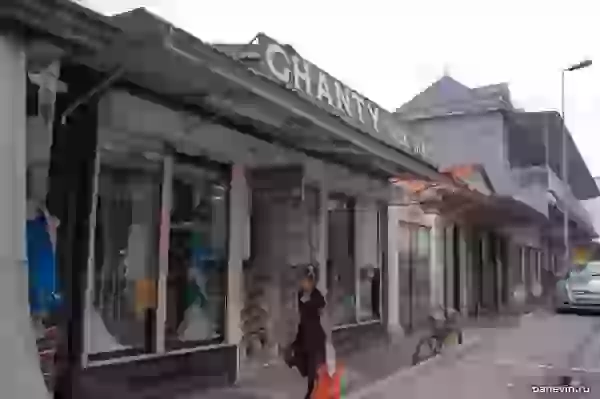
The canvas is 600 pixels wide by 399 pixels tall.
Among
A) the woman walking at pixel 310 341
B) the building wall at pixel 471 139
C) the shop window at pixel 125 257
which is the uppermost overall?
the building wall at pixel 471 139

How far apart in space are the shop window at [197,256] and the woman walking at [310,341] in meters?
1.72

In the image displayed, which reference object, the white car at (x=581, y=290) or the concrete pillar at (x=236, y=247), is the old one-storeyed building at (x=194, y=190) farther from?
the white car at (x=581, y=290)

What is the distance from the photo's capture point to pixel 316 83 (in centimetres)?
1052

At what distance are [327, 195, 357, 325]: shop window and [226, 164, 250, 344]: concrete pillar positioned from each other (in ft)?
11.2

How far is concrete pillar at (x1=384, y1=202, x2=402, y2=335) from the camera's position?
17.7 m

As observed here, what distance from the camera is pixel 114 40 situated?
19.7 feet

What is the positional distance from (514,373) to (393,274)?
19.2 feet

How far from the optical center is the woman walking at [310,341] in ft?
30.0

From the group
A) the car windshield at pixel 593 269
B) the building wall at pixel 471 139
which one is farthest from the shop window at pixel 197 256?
the building wall at pixel 471 139

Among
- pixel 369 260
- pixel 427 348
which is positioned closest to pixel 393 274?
pixel 369 260

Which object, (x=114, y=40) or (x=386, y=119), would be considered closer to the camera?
(x=114, y=40)

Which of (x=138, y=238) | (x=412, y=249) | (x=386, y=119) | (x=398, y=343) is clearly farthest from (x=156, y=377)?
(x=412, y=249)

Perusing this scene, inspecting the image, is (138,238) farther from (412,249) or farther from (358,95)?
(412,249)

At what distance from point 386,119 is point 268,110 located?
210 inches
